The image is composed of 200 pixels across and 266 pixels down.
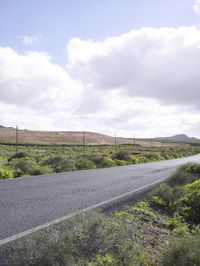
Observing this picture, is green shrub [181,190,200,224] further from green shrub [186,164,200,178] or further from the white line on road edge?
green shrub [186,164,200,178]

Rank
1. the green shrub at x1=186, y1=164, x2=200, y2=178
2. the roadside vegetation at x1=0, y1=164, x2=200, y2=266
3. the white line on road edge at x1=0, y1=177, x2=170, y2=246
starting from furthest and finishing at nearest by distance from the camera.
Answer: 1. the green shrub at x1=186, y1=164, x2=200, y2=178
2. the white line on road edge at x1=0, y1=177, x2=170, y2=246
3. the roadside vegetation at x1=0, y1=164, x2=200, y2=266

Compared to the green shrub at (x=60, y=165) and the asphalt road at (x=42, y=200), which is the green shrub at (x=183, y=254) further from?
the green shrub at (x=60, y=165)

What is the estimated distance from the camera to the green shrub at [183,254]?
5980 mm

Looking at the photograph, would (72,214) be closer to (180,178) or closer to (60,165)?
(180,178)

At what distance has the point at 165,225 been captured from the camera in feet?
33.4

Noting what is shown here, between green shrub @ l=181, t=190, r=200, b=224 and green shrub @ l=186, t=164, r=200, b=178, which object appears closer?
green shrub @ l=181, t=190, r=200, b=224

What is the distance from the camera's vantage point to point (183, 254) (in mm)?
6133

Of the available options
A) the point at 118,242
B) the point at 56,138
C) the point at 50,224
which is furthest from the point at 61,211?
the point at 56,138

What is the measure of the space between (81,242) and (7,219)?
132 inches

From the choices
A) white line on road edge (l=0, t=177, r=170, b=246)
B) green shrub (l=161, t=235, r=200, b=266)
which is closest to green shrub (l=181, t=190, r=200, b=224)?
white line on road edge (l=0, t=177, r=170, b=246)

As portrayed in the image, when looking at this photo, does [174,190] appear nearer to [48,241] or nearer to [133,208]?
[133,208]

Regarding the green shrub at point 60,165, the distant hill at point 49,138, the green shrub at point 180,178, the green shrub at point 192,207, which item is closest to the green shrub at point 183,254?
the green shrub at point 192,207

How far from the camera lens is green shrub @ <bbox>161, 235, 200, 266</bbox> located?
19.6ft

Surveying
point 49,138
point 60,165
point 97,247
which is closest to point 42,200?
point 97,247
